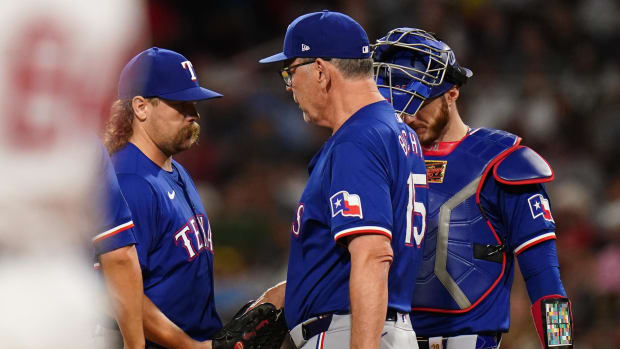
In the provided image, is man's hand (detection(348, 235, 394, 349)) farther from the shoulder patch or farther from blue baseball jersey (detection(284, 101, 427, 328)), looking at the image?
the shoulder patch

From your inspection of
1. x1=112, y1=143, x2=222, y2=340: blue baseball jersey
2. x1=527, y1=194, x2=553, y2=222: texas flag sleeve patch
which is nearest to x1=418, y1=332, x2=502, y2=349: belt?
x1=527, y1=194, x2=553, y2=222: texas flag sleeve patch

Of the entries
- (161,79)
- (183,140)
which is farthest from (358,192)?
(161,79)

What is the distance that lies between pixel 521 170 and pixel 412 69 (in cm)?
61

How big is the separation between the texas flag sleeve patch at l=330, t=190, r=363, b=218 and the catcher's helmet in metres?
0.90

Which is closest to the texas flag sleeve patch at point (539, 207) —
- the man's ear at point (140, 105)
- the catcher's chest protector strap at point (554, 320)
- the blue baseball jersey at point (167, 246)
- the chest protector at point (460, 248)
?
the chest protector at point (460, 248)

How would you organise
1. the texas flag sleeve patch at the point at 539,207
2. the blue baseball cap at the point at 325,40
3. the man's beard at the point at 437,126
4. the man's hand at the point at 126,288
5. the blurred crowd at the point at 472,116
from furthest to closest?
the blurred crowd at the point at 472,116
the man's beard at the point at 437,126
the texas flag sleeve patch at the point at 539,207
the man's hand at the point at 126,288
the blue baseball cap at the point at 325,40

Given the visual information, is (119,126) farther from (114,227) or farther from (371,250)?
(371,250)

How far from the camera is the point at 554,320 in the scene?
363cm

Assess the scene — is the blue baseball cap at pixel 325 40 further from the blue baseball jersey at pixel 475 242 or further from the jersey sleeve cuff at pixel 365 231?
the blue baseball jersey at pixel 475 242

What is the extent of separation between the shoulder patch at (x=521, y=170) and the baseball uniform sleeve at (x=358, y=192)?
831 millimetres

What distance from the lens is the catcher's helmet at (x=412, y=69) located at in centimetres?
379

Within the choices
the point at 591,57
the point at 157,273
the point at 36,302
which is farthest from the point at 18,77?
the point at 591,57

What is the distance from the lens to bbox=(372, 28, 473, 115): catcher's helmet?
3791 mm

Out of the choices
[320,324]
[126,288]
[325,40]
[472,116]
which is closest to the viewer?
[320,324]
